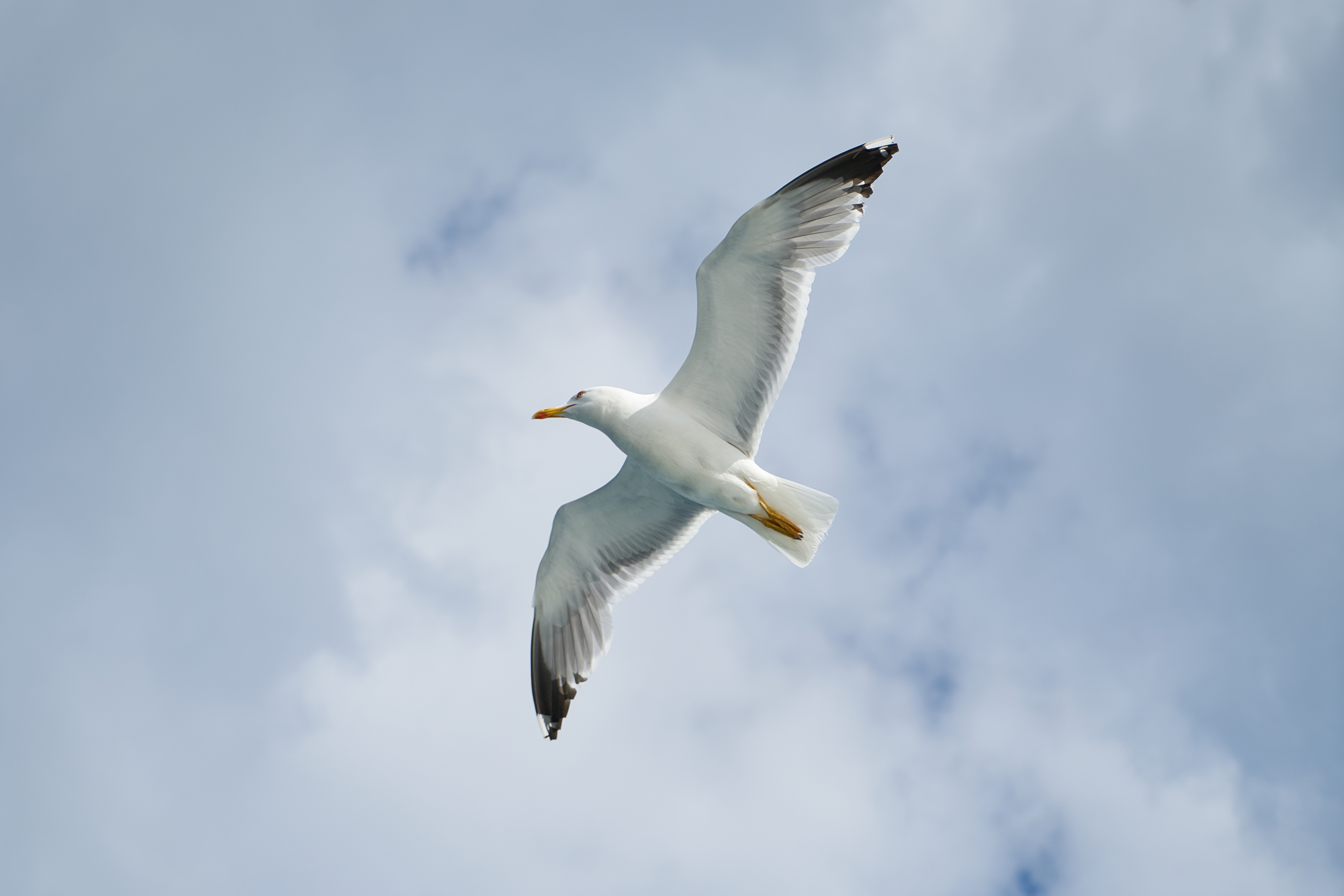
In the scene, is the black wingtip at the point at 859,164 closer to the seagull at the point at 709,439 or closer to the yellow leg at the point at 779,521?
the seagull at the point at 709,439

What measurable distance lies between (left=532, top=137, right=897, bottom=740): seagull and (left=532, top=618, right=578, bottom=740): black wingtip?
0.01 metres

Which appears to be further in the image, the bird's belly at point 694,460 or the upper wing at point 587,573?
the upper wing at point 587,573

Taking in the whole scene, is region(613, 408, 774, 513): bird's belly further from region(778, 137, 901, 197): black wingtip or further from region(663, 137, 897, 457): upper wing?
region(778, 137, 901, 197): black wingtip

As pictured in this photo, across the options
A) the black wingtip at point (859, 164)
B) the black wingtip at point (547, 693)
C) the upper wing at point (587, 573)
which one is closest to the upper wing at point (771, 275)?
the black wingtip at point (859, 164)

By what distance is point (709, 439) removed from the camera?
9180mm

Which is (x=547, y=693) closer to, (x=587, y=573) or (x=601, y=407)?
(x=587, y=573)

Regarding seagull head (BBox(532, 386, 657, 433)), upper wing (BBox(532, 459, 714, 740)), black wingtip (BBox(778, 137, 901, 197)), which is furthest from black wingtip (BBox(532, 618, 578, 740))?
black wingtip (BBox(778, 137, 901, 197))

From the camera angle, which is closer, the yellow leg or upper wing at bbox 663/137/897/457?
upper wing at bbox 663/137/897/457

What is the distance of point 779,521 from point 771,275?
201 centimetres

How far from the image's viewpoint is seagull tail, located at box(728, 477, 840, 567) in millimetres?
9047

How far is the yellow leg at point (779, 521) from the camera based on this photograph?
29.8 feet

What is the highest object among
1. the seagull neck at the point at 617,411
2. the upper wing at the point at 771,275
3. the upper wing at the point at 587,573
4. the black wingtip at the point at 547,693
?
the upper wing at the point at 771,275

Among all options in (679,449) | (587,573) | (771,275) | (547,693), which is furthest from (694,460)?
(547,693)

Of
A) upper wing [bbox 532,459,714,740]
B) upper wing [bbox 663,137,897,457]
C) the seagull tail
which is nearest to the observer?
upper wing [bbox 663,137,897,457]
